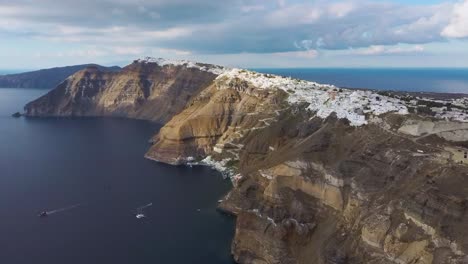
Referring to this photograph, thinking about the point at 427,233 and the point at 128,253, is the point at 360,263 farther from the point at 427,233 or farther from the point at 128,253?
the point at 128,253

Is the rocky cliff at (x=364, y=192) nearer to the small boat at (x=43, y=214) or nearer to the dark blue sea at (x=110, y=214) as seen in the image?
the dark blue sea at (x=110, y=214)

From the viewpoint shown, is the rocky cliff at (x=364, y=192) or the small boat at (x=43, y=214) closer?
the rocky cliff at (x=364, y=192)

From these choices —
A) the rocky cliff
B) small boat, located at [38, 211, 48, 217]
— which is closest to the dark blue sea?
small boat, located at [38, 211, 48, 217]

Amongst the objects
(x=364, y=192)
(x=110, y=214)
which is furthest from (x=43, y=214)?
(x=364, y=192)

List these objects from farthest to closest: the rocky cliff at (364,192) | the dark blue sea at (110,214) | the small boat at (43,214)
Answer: the small boat at (43,214) < the dark blue sea at (110,214) < the rocky cliff at (364,192)

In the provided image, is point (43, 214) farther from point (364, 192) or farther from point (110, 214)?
point (364, 192)

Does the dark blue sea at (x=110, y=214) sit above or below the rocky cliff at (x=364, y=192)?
below

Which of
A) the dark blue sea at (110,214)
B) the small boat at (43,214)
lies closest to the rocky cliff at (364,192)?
the dark blue sea at (110,214)

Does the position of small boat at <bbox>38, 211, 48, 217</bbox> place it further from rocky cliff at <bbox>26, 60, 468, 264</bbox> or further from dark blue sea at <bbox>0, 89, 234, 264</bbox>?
rocky cliff at <bbox>26, 60, 468, 264</bbox>
